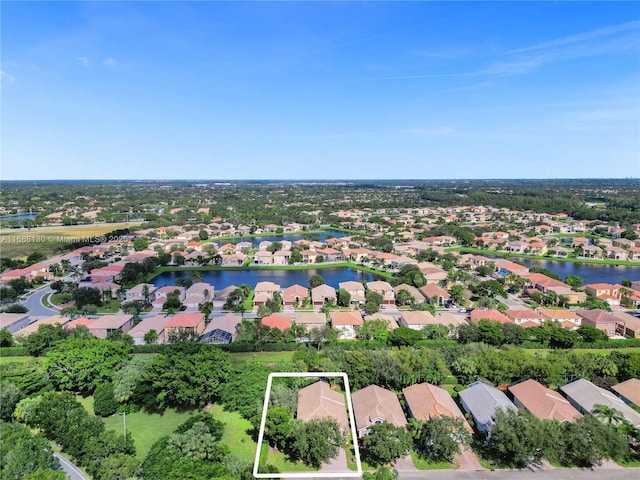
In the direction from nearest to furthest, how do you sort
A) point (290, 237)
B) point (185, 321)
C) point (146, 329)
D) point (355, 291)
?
point (146, 329), point (185, 321), point (355, 291), point (290, 237)

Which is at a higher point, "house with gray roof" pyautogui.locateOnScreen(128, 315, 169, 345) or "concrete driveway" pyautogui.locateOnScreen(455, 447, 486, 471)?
"house with gray roof" pyautogui.locateOnScreen(128, 315, 169, 345)

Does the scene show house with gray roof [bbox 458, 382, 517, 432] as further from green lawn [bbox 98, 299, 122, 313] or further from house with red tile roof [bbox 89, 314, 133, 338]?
green lawn [bbox 98, 299, 122, 313]

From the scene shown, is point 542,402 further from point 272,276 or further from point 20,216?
point 20,216

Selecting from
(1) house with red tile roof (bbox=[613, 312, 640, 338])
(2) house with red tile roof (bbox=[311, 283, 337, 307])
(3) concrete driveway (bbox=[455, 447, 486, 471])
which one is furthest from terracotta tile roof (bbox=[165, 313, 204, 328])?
(1) house with red tile roof (bbox=[613, 312, 640, 338])

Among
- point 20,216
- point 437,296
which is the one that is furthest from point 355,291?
point 20,216

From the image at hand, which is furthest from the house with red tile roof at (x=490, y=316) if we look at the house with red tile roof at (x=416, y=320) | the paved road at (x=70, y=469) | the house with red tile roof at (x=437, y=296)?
the paved road at (x=70, y=469)

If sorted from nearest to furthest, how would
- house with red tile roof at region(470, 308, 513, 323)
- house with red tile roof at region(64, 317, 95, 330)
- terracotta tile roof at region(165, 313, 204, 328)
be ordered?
house with red tile roof at region(64, 317, 95, 330) < terracotta tile roof at region(165, 313, 204, 328) < house with red tile roof at region(470, 308, 513, 323)
